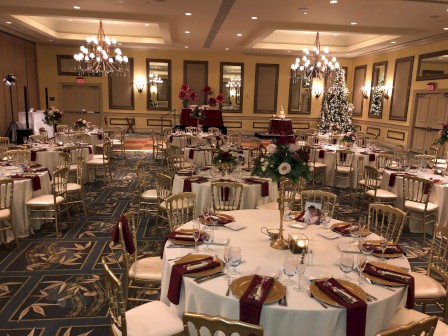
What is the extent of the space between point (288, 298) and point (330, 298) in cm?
25

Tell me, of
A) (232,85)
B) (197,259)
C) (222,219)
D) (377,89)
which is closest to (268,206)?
(222,219)


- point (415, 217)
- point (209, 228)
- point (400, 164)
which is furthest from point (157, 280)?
point (400, 164)

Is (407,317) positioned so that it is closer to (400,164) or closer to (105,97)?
(400,164)

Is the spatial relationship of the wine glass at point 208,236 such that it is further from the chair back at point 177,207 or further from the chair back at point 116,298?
the chair back at point 116,298

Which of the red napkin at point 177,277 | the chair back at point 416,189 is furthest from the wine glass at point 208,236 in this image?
the chair back at point 416,189

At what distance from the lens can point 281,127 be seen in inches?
637

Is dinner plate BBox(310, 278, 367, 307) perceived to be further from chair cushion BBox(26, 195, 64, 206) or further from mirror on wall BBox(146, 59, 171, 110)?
mirror on wall BBox(146, 59, 171, 110)

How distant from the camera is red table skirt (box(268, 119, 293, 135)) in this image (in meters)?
16.2

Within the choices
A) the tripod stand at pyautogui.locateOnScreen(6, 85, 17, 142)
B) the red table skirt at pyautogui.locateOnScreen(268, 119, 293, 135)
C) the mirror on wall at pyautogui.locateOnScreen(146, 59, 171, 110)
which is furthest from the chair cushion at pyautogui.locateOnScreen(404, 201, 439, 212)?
the mirror on wall at pyautogui.locateOnScreen(146, 59, 171, 110)

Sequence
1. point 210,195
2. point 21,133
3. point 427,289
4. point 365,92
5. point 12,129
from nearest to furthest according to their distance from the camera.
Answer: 1. point 427,289
2. point 210,195
3. point 21,133
4. point 12,129
5. point 365,92

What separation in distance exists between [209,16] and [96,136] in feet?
14.7

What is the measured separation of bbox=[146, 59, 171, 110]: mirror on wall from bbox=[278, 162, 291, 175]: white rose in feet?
48.1

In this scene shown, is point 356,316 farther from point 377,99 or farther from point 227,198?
point 377,99

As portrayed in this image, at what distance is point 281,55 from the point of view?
16578mm
